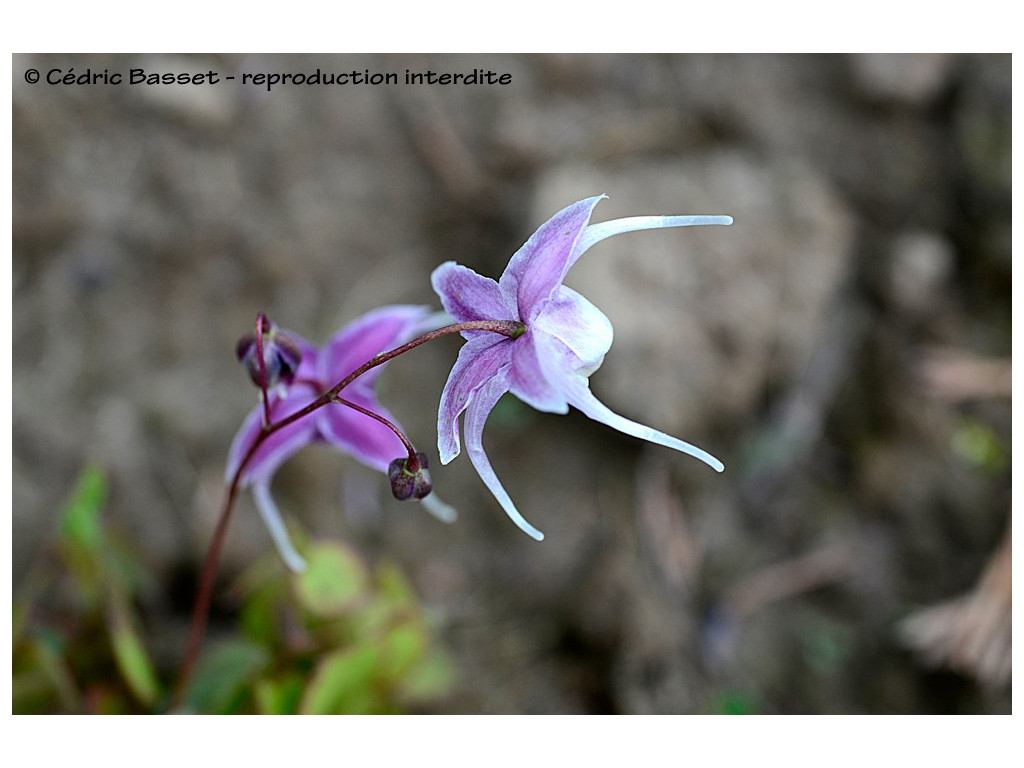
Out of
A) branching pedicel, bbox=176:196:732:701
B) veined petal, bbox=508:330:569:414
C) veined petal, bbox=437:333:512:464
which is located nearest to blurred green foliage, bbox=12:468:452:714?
branching pedicel, bbox=176:196:732:701

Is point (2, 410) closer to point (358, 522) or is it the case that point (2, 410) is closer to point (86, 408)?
point (86, 408)

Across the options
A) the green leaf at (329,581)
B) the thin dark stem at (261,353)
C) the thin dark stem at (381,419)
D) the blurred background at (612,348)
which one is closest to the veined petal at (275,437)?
the thin dark stem at (261,353)

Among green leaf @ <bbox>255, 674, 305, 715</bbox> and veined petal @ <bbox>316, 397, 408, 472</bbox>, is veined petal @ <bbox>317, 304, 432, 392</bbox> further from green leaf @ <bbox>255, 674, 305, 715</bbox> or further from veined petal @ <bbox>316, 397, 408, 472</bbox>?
green leaf @ <bbox>255, 674, 305, 715</bbox>

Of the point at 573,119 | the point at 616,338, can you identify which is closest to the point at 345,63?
the point at 573,119

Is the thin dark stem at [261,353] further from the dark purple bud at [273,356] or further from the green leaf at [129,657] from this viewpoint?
the green leaf at [129,657]

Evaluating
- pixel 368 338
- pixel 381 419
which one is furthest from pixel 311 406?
pixel 368 338
